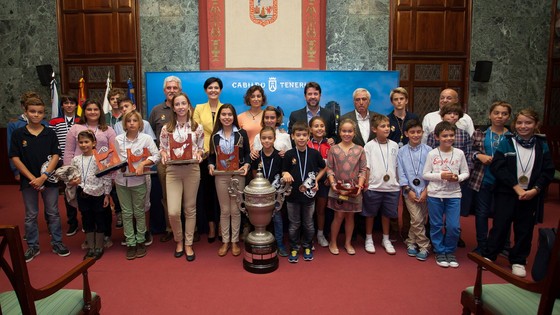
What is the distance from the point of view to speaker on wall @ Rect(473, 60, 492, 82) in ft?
24.3

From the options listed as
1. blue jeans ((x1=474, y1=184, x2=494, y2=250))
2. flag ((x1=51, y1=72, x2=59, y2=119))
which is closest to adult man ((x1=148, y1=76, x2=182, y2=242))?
blue jeans ((x1=474, y1=184, x2=494, y2=250))

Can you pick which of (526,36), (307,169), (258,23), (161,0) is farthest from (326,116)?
(526,36)

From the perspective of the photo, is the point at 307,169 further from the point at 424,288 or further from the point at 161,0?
the point at 161,0

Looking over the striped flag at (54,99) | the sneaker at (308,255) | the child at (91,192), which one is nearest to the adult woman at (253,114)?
the sneaker at (308,255)

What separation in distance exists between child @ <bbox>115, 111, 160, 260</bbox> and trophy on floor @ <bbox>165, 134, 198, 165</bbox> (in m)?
0.23

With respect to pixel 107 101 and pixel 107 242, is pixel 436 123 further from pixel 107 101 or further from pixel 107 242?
pixel 107 101

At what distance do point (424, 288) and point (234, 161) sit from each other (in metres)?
1.98

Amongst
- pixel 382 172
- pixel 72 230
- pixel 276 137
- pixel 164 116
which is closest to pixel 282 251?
pixel 276 137

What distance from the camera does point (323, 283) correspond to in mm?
3463

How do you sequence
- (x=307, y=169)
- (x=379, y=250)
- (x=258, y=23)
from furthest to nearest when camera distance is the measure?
(x=258, y=23) → (x=379, y=250) → (x=307, y=169)

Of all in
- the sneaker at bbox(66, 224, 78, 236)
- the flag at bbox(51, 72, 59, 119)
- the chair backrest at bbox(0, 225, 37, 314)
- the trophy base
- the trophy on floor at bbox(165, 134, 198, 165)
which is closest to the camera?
the chair backrest at bbox(0, 225, 37, 314)

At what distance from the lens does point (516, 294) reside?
85.0 inches

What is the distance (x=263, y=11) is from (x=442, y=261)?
5218mm

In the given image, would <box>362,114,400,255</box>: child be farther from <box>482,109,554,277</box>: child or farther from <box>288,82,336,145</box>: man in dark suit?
<box>482,109,554,277</box>: child
